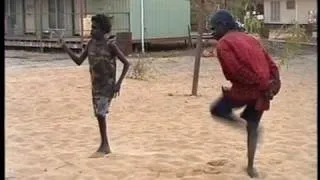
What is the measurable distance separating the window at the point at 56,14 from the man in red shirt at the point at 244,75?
75.7 ft

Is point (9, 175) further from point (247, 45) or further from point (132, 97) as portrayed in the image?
point (132, 97)

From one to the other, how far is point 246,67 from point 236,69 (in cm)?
8

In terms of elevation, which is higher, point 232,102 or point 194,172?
point 232,102

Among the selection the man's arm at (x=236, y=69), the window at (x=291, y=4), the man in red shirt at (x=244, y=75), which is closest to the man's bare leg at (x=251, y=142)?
the man in red shirt at (x=244, y=75)

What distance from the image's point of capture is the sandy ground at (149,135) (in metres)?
5.54

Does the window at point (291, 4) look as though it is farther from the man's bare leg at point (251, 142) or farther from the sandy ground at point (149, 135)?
the man's bare leg at point (251, 142)

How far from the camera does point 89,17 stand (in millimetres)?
24578

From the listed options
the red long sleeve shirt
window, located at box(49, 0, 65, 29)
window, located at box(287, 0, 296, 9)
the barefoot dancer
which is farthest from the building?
the red long sleeve shirt

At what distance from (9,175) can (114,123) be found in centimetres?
322

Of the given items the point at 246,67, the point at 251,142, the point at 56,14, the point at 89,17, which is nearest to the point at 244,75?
the point at 246,67

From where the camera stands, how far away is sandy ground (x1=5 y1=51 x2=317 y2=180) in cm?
554

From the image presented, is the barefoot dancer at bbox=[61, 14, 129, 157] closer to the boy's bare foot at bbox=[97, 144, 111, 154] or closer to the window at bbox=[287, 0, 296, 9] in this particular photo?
the boy's bare foot at bbox=[97, 144, 111, 154]

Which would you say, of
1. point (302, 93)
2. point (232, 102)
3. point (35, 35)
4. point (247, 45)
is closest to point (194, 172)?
point (232, 102)

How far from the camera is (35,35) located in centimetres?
2766
